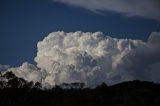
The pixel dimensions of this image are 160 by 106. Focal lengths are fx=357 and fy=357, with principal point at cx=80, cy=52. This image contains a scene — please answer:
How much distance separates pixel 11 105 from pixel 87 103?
959 inches

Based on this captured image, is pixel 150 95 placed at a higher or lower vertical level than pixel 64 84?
lower

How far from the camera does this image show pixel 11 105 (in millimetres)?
110000

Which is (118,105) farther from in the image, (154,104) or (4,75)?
(4,75)

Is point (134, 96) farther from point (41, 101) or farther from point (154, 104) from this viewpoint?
point (41, 101)

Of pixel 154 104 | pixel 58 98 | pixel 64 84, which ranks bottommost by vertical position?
pixel 154 104

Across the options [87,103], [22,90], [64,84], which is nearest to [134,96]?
[87,103]

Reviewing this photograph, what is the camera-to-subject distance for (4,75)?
122m

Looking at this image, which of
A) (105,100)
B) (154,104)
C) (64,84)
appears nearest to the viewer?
(154,104)

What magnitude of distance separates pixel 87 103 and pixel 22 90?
76.6 feet

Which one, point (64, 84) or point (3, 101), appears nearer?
point (3, 101)

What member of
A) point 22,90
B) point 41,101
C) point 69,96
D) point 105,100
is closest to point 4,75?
point 22,90

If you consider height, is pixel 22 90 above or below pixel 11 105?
above

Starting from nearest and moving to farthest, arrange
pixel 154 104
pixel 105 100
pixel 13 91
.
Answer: pixel 154 104, pixel 13 91, pixel 105 100

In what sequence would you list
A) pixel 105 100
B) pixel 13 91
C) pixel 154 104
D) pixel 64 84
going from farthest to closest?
pixel 64 84, pixel 105 100, pixel 13 91, pixel 154 104
